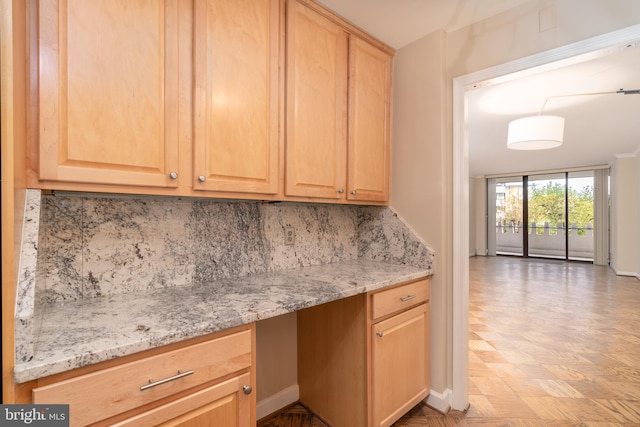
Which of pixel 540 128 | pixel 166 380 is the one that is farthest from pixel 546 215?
pixel 166 380

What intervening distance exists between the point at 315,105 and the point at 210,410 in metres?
1.47

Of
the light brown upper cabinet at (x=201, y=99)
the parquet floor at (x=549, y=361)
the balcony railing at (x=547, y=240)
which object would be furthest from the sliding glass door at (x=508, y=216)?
the light brown upper cabinet at (x=201, y=99)

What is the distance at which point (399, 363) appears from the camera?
178 cm

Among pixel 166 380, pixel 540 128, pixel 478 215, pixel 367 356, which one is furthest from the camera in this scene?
pixel 478 215

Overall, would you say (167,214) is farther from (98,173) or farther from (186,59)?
(186,59)

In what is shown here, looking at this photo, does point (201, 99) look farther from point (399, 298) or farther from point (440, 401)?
point (440, 401)

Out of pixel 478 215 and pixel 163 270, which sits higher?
pixel 478 215

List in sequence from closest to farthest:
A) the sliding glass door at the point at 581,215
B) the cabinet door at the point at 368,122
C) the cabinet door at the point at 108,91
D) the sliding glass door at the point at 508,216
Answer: the cabinet door at the point at 108,91, the cabinet door at the point at 368,122, the sliding glass door at the point at 581,215, the sliding glass door at the point at 508,216

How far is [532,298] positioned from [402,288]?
391 centimetres

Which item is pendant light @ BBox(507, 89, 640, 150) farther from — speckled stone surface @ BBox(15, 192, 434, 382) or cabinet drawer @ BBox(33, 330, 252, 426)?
cabinet drawer @ BBox(33, 330, 252, 426)

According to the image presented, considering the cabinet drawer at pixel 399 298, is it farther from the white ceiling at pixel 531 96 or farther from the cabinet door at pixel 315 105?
the white ceiling at pixel 531 96

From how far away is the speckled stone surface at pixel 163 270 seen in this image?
890mm

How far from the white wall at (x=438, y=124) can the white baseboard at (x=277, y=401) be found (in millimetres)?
920

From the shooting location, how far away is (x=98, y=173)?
108 centimetres
